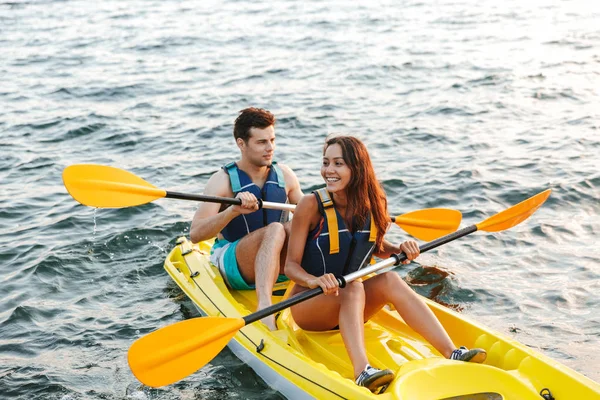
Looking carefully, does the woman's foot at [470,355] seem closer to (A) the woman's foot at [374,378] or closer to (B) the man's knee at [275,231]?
(A) the woman's foot at [374,378]

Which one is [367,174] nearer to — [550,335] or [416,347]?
[416,347]

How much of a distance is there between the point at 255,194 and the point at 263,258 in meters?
0.55

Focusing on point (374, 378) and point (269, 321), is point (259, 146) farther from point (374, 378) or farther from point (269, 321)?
point (374, 378)

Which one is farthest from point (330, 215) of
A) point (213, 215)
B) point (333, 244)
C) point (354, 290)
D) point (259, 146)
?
point (213, 215)

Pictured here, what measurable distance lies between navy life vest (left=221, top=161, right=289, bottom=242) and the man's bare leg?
0.67ft

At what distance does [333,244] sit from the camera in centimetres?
439

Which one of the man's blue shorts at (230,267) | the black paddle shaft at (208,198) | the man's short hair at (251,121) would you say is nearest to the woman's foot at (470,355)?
the man's blue shorts at (230,267)

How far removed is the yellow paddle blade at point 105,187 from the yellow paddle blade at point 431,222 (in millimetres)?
1629

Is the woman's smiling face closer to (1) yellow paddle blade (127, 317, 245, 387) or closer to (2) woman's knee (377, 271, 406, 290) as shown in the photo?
(2) woman's knee (377, 271, 406, 290)

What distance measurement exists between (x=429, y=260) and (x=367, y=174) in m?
2.45

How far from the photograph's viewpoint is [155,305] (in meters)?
6.00

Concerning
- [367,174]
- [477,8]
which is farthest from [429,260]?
[477,8]

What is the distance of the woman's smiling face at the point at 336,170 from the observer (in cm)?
423

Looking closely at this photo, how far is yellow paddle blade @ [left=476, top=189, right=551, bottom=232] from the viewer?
519 centimetres
